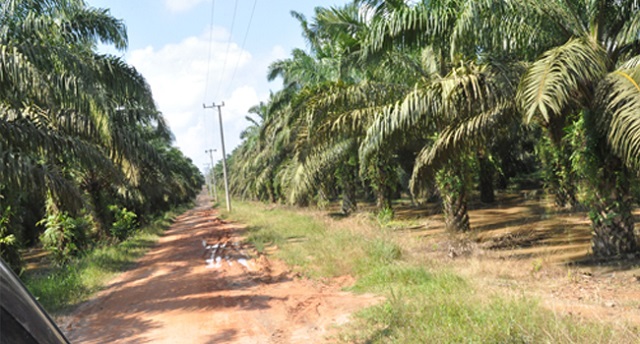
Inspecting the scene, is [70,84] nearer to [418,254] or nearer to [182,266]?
[182,266]

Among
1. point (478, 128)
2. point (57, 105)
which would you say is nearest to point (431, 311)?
point (478, 128)

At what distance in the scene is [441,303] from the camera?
5.09 m

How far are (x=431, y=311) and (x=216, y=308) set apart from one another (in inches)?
126

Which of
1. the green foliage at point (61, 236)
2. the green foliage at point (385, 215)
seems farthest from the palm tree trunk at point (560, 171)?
the green foliage at point (61, 236)

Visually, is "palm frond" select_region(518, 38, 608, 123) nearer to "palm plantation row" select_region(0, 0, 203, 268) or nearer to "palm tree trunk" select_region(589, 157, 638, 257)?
"palm tree trunk" select_region(589, 157, 638, 257)

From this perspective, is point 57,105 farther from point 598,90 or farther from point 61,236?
point 598,90

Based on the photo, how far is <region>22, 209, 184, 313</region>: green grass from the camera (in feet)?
26.1

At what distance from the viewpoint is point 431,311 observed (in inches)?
194

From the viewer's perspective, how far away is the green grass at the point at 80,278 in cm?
796

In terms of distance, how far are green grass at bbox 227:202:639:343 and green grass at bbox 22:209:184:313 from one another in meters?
3.88

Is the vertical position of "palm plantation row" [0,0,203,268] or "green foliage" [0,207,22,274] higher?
"palm plantation row" [0,0,203,268]

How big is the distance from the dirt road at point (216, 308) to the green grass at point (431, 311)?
468mm

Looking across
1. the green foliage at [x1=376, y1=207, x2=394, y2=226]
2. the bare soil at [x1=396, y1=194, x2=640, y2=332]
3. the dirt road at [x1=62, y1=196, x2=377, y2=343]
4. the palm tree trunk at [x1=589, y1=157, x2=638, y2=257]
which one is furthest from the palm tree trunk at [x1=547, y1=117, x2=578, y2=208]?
the dirt road at [x1=62, y1=196, x2=377, y2=343]

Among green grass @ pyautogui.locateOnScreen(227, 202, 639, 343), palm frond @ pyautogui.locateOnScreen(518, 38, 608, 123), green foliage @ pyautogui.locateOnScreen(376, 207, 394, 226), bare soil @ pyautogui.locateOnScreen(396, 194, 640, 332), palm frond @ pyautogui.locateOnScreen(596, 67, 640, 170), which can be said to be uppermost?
palm frond @ pyautogui.locateOnScreen(518, 38, 608, 123)
